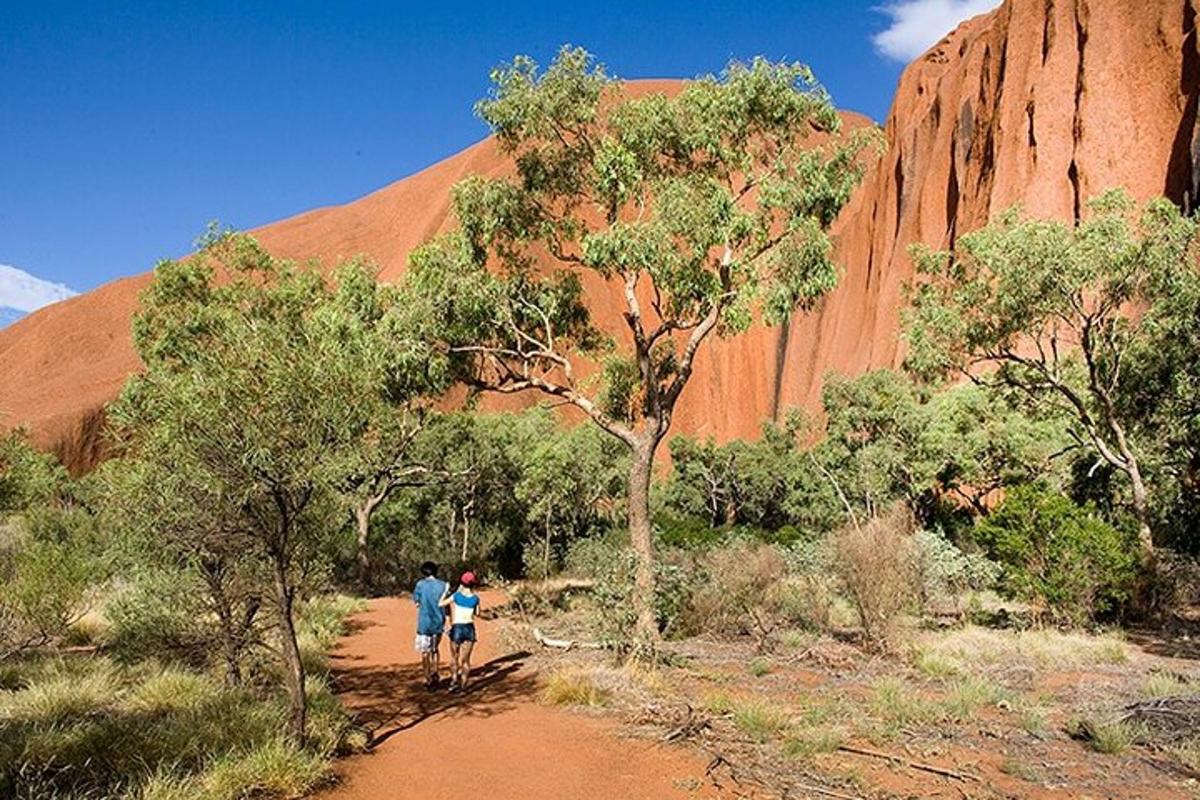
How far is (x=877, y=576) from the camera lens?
12.2 metres

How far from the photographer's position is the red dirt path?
→ 6.48 meters

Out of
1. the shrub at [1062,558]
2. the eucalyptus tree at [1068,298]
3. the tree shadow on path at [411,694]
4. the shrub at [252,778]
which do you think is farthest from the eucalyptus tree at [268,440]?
the eucalyptus tree at [1068,298]

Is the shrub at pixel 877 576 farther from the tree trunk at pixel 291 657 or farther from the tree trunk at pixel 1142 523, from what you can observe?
the tree trunk at pixel 291 657

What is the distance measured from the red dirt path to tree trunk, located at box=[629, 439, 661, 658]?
5.06ft

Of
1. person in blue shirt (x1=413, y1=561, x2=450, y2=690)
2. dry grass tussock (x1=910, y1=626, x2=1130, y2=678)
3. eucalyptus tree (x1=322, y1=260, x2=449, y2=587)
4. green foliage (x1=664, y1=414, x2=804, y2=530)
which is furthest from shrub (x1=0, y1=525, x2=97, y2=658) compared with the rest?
green foliage (x1=664, y1=414, x2=804, y2=530)

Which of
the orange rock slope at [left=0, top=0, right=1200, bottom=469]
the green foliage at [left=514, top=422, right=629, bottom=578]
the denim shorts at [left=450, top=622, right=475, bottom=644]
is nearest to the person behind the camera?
the denim shorts at [left=450, top=622, right=475, bottom=644]

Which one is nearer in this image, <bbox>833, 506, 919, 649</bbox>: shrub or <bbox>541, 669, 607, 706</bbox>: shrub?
<bbox>541, 669, 607, 706</bbox>: shrub

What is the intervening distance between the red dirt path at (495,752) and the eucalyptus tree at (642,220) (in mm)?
2566

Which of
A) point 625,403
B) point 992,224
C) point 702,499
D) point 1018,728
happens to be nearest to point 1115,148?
point 702,499

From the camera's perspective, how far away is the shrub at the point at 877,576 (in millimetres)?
12062

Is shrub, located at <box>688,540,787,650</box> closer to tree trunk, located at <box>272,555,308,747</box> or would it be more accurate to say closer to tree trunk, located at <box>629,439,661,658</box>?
tree trunk, located at <box>629,439,661,658</box>

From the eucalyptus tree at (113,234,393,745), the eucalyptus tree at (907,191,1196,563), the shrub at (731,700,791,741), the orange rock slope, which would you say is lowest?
the shrub at (731,700,791,741)

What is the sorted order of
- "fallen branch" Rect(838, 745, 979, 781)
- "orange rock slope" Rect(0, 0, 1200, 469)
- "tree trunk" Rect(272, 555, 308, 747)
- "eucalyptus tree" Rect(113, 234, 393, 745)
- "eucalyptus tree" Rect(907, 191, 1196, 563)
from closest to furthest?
"eucalyptus tree" Rect(113, 234, 393, 745) < "fallen branch" Rect(838, 745, 979, 781) < "tree trunk" Rect(272, 555, 308, 747) < "eucalyptus tree" Rect(907, 191, 1196, 563) < "orange rock slope" Rect(0, 0, 1200, 469)

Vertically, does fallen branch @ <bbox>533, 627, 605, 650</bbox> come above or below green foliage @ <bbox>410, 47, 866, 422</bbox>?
below
